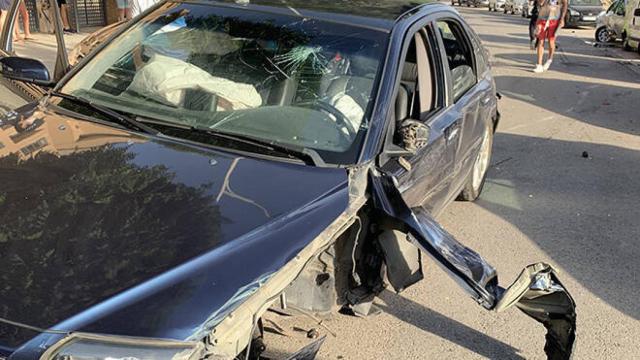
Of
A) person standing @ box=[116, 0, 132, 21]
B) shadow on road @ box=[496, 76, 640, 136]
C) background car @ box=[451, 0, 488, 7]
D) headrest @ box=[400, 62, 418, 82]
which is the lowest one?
background car @ box=[451, 0, 488, 7]

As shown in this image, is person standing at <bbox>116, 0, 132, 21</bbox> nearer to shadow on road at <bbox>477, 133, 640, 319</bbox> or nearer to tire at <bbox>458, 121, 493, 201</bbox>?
shadow on road at <bbox>477, 133, 640, 319</bbox>

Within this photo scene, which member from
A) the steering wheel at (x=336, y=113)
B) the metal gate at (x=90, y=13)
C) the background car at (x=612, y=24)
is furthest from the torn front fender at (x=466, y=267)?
the background car at (x=612, y=24)

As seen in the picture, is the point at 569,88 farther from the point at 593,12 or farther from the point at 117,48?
the point at 593,12

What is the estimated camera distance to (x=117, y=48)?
3545mm

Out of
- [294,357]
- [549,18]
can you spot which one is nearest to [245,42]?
[294,357]

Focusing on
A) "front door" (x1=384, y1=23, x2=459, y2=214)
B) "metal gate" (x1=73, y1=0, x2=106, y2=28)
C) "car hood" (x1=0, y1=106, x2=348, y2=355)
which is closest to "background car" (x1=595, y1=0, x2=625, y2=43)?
"metal gate" (x1=73, y1=0, x2=106, y2=28)

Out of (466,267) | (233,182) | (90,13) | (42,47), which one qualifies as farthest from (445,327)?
(90,13)

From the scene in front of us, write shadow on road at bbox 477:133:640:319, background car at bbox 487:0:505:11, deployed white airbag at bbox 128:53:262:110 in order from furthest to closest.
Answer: background car at bbox 487:0:505:11 < shadow on road at bbox 477:133:640:319 < deployed white airbag at bbox 128:53:262:110

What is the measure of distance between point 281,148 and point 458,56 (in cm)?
244

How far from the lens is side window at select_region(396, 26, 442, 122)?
3.47 meters

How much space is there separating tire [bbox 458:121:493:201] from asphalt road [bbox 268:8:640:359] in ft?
0.36

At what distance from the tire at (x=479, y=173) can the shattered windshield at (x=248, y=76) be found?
2172mm

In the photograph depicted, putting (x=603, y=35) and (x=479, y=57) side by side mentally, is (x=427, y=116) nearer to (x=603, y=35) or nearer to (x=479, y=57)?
(x=479, y=57)

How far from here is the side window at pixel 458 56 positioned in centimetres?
414
